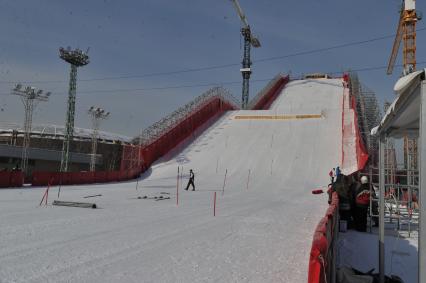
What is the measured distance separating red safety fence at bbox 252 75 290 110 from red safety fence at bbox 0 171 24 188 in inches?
1288

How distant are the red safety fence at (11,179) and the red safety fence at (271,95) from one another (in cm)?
3271

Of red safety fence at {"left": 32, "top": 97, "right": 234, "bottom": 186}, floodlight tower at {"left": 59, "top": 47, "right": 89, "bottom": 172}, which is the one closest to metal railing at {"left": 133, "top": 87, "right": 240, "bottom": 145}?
red safety fence at {"left": 32, "top": 97, "right": 234, "bottom": 186}

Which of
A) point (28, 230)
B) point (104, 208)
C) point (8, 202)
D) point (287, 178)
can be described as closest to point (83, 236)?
point (28, 230)

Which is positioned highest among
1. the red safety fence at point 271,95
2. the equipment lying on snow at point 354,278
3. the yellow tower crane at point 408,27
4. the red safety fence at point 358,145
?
the yellow tower crane at point 408,27

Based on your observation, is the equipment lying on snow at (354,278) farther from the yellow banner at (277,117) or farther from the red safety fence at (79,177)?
the yellow banner at (277,117)

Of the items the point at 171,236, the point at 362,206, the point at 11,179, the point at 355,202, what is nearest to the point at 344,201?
the point at 355,202

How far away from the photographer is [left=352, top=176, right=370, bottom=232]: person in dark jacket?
39.2 feet

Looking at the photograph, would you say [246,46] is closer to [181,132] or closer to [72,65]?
[72,65]

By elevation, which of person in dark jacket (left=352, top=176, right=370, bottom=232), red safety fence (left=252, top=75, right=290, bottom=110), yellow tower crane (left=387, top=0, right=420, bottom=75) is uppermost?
yellow tower crane (left=387, top=0, right=420, bottom=75)

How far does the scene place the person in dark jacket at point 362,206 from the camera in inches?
471

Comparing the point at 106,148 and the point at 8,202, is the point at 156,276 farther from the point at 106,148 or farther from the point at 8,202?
the point at 106,148

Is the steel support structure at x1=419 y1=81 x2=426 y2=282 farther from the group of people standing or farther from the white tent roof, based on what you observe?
the group of people standing

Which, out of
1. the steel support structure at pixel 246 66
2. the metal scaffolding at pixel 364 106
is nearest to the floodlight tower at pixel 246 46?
the steel support structure at pixel 246 66

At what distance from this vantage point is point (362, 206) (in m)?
12.0
